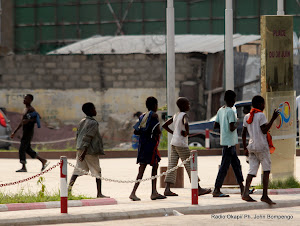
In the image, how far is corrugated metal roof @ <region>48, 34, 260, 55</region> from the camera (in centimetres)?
3844

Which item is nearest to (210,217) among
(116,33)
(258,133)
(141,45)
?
(258,133)

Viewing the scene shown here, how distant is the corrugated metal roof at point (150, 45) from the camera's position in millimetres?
38444

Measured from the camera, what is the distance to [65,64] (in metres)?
37.6

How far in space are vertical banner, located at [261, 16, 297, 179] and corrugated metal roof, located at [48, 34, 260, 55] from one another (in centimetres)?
2163

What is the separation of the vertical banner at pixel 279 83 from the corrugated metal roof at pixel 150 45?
21.6 meters

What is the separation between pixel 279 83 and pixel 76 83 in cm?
2297

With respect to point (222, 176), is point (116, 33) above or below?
above

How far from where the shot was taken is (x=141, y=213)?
12.4 metres

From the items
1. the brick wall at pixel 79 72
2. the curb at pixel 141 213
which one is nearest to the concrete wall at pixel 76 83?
the brick wall at pixel 79 72

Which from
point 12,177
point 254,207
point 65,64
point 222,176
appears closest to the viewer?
point 254,207

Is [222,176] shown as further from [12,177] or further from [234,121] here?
[12,177]

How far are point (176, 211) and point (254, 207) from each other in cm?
137

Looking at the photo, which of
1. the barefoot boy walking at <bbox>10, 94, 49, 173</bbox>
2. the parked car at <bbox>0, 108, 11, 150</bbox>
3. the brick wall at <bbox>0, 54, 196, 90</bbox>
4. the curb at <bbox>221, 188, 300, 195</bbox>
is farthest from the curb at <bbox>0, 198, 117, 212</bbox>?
the brick wall at <bbox>0, 54, 196, 90</bbox>

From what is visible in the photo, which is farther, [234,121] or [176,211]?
[234,121]
